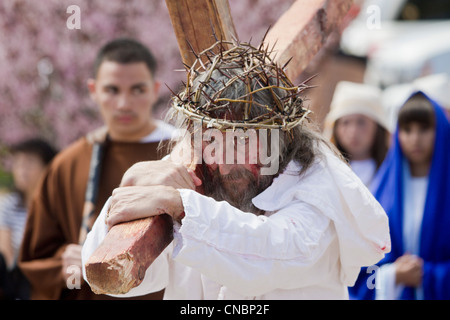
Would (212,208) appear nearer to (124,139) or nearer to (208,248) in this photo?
(208,248)

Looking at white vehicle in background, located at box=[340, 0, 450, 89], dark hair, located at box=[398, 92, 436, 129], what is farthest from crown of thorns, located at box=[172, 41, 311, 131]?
white vehicle in background, located at box=[340, 0, 450, 89]

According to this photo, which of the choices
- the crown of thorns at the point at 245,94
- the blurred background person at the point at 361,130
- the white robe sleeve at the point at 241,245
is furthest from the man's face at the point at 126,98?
the white robe sleeve at the point at 241,245

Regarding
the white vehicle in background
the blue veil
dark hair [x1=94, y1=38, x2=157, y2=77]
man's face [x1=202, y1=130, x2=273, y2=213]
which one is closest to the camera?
man's face [x1=202, y1=130, x2=273, y2=213]

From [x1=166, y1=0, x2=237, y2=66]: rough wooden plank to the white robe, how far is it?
623mm

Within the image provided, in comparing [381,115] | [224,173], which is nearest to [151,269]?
[224,173]

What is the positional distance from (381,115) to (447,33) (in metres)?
11.6

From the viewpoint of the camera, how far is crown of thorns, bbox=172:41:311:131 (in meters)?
2.31

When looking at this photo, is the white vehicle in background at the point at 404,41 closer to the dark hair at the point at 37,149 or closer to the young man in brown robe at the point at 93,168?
the dark hair at the point at 37,149

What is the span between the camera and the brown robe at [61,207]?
441 centimetres

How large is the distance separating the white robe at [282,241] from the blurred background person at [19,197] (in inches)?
124

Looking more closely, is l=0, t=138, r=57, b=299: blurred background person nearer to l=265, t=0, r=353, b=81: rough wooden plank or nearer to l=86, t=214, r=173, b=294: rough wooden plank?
l=265, t=0, r=353, b=81: rough wooden plank

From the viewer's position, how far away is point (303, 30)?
2.92 metres

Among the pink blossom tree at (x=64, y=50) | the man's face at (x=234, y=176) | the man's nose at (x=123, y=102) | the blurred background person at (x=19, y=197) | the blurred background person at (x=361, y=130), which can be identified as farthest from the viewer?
the pink blossom tree at (x=64, y=50)
